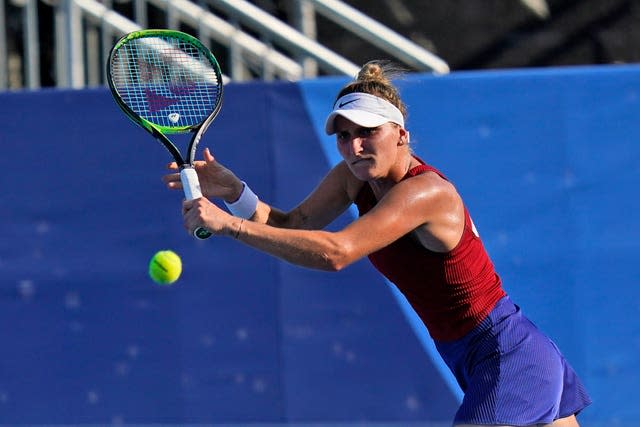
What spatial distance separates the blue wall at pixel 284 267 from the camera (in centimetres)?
571

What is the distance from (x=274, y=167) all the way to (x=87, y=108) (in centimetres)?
91

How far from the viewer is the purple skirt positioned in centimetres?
370

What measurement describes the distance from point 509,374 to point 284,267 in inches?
83.9

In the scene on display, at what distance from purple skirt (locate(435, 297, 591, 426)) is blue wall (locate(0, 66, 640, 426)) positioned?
1850 millimetres

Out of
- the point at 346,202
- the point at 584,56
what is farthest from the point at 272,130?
the point at 584,56

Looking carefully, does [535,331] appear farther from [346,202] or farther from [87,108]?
[87,108]

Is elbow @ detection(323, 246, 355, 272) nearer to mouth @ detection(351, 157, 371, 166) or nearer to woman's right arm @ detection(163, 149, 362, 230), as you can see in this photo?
mouth @ detection(351, 157, 371, 166)

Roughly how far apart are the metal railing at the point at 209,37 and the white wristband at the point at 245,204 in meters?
2.39

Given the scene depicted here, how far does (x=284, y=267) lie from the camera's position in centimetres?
573

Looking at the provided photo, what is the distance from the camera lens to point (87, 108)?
5762 millimetres

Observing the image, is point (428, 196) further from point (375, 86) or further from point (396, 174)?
point (375, 86)

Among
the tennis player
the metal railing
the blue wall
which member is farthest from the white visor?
the metal railing

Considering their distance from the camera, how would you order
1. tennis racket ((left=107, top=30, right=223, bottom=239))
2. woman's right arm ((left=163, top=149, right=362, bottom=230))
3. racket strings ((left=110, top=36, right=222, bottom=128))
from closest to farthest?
tennis racket ((left=107, top=30, right=223, bottom=239)), woman's right arm ((left=163, top=149, right=362, bottom=230)), racket strings ((left=110, top=36, right=222, bottom=128))

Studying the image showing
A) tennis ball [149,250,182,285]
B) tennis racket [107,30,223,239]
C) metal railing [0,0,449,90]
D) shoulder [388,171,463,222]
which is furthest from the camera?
metal railing [0,0,449,90]
